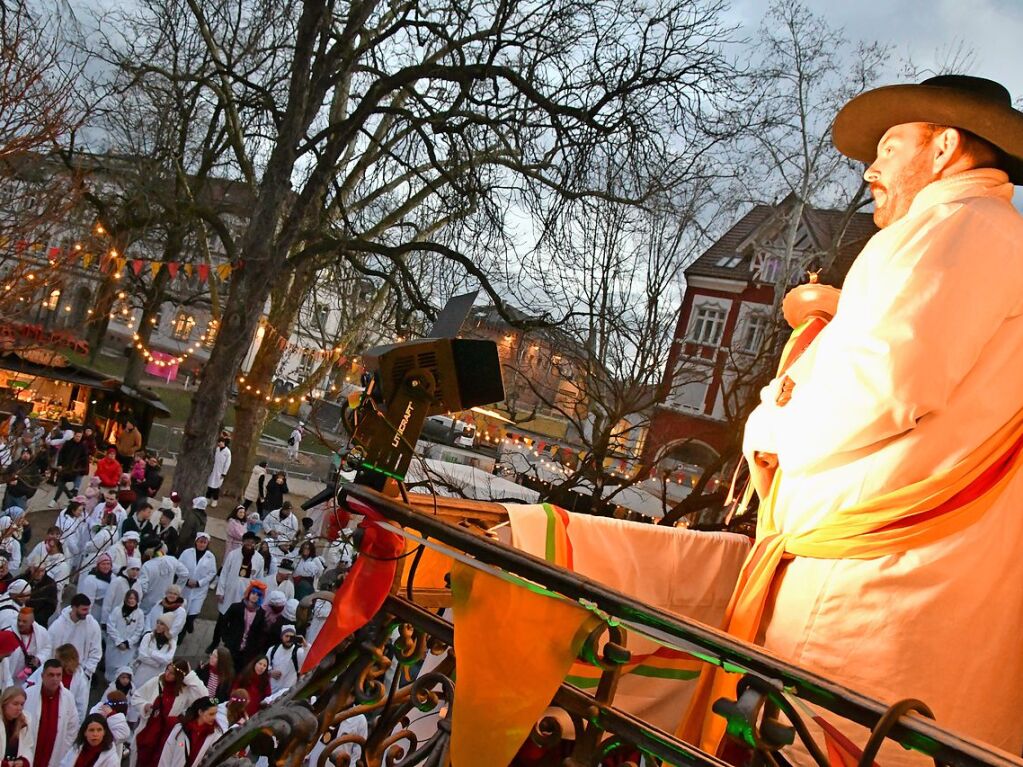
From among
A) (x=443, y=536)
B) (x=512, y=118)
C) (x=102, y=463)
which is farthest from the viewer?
→ (x=102, y=463)

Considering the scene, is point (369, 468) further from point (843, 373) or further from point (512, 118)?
point (512, 118)

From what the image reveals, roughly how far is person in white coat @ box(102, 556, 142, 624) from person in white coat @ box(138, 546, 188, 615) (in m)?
0.81

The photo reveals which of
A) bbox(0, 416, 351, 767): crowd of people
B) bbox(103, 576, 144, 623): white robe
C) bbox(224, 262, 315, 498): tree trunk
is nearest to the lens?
bbox(0, 416, 351, 767): crowd of people

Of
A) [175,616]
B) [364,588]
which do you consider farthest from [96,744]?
[364,588]

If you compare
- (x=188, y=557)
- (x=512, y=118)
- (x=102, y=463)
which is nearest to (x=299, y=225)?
(x=512, y=118)

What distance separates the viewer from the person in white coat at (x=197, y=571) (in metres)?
12.5

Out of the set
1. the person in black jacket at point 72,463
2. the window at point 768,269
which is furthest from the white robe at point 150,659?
the window at point 768,269

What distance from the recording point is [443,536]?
197 cm

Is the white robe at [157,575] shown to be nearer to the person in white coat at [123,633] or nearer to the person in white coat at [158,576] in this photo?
the person in white coat at [158,576]

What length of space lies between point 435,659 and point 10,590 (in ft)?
27.2

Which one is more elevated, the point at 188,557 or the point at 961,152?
the point at 961,152

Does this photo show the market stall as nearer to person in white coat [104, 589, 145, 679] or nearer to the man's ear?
person in white coat [104, 589, 145, 679]

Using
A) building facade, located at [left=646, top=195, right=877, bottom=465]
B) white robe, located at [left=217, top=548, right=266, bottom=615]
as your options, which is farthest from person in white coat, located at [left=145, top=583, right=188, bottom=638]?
building facade, located at [left=646, top=195, right=877, bottom=465]

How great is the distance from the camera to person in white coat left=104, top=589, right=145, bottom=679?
10570mm
